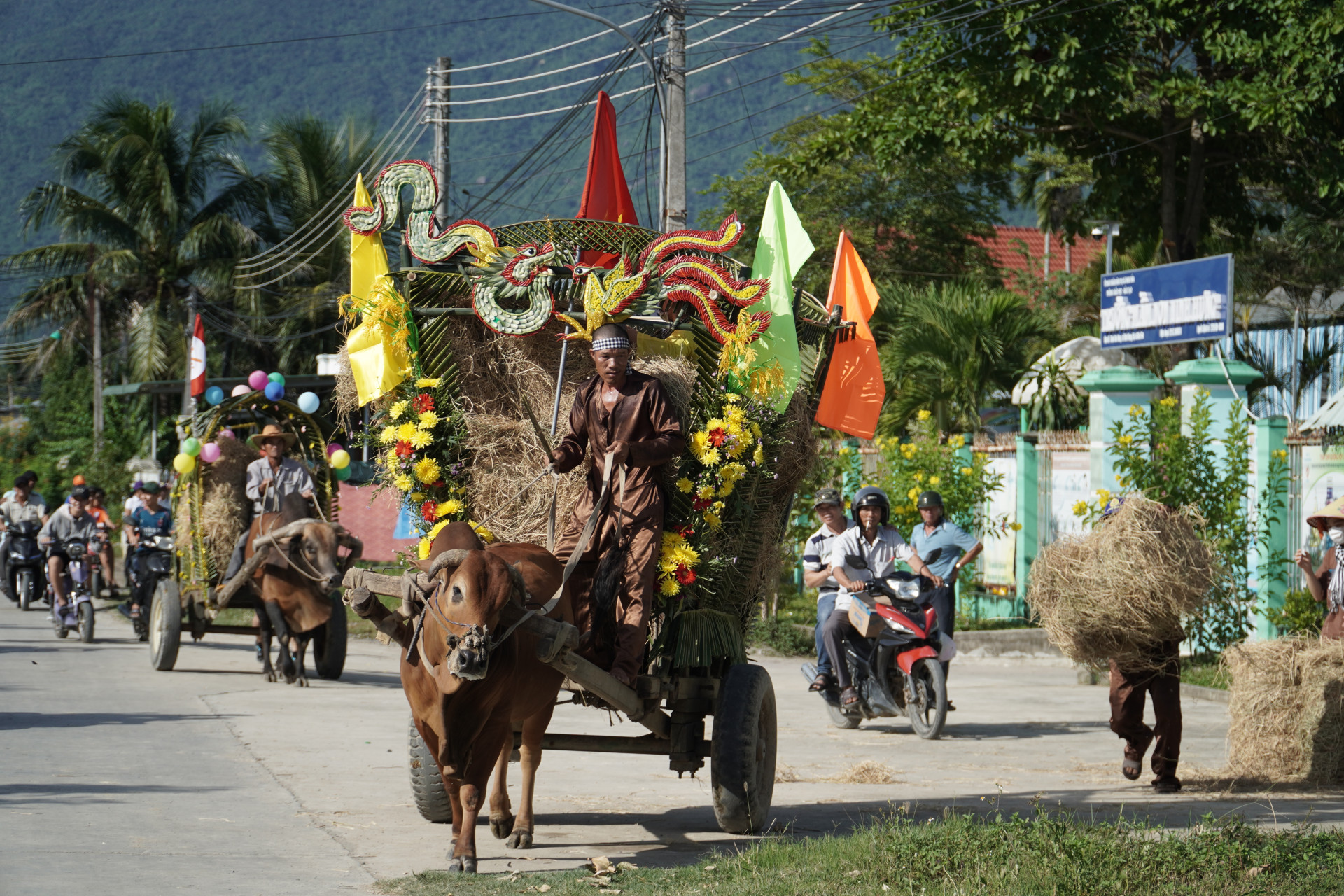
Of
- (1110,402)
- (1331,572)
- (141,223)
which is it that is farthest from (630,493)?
(141,223)

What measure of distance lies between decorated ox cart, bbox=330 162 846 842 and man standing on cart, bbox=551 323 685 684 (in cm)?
21

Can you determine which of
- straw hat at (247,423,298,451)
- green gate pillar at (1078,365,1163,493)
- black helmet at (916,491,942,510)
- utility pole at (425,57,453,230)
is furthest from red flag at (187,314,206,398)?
black helmet at (916,491,942,510)

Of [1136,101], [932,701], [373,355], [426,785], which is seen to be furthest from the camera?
[1136,101]

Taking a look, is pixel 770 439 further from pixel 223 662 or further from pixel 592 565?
pixel 223 662

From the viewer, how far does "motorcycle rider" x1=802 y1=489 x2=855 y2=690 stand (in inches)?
482

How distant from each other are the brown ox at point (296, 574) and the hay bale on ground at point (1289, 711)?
8244mm

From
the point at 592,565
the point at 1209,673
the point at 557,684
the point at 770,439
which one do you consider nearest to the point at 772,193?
the point at 770,439

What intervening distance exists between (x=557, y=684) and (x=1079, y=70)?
1492 cm

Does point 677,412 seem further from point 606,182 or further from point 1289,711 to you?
point 1289,711

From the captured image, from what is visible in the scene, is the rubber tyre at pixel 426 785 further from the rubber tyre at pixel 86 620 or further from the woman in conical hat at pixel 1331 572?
the rubber tyre at pixel 86 620

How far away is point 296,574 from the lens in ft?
46.3

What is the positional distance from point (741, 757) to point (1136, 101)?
673 inches

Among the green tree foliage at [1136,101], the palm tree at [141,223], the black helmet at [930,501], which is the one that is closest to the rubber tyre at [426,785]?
the black helmet at [930,501]

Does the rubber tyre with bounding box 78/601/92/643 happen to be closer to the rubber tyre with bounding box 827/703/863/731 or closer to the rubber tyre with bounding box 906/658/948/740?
the rubber tyre with bounding box 827/703/863/731
